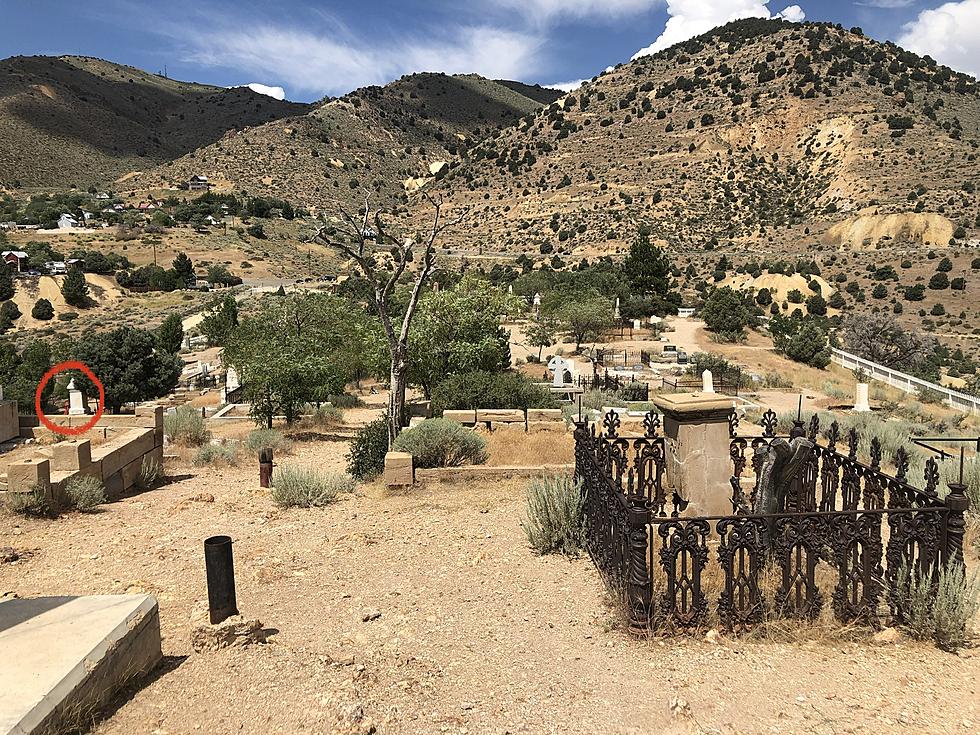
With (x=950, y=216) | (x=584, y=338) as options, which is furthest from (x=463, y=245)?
(x=950, y=216)

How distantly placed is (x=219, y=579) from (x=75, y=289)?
62.4m

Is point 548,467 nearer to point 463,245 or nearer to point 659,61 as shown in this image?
point 463,245

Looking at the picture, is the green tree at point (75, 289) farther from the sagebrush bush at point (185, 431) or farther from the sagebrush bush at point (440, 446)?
the sagebrush bush at point (440, 446)

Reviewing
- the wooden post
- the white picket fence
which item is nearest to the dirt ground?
the wooden post

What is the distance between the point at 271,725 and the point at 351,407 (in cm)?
1837

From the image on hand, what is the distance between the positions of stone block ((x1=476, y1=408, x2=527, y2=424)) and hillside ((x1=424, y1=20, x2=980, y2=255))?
199 ft

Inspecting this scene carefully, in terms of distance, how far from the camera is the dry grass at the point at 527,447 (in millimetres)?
10898

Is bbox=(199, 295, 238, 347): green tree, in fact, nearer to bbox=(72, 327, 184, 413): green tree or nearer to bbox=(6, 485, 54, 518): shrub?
bbox=(72, 327, 184, 413): green tree

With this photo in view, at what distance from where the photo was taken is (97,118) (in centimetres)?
13338

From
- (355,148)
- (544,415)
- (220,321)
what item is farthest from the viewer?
(355,148)

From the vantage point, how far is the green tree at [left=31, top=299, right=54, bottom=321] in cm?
5300

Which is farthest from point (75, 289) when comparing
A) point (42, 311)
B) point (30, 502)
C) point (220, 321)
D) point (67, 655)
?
point (67, 655)

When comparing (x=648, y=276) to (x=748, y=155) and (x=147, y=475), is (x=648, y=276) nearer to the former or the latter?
(x=147, y=475)

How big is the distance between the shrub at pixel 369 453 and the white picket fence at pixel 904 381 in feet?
71.4
